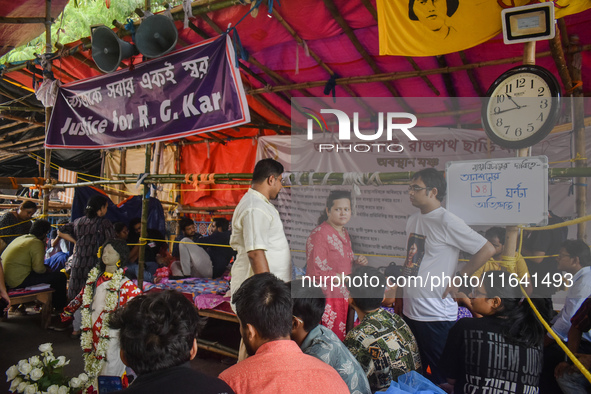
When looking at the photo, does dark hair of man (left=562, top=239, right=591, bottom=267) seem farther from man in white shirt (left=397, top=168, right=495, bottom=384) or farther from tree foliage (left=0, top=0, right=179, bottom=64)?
tree foliage (left=0, top=0, right=179, bottom=64)

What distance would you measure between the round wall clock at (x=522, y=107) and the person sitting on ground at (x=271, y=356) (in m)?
1.14

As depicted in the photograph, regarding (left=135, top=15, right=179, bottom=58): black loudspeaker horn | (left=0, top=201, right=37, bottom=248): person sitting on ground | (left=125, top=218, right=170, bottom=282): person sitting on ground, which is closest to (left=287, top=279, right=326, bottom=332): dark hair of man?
(left=135, top=15, right=179, bottom=58): black loudspeaker horn

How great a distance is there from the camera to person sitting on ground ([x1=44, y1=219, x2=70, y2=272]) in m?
6.02

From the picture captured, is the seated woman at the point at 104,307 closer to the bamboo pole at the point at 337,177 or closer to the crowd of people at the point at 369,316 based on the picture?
the bamboo pole at the point at 337,177

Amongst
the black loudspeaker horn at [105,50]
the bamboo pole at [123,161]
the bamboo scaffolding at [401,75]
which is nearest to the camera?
the bamboo scaffolding at [401,75]

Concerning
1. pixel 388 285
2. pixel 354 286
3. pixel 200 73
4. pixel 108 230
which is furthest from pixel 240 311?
pixel 108 230

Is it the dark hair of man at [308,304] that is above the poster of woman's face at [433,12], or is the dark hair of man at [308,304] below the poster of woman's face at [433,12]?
below

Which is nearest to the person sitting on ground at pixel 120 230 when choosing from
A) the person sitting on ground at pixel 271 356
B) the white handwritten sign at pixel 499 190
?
the person sitting on ground at pixel 271 356

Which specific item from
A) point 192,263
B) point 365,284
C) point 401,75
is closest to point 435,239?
point 365,284

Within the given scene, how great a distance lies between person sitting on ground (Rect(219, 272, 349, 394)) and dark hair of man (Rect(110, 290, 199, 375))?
0.19m

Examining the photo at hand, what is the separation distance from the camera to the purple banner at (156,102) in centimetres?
269

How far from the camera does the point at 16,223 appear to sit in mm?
5199

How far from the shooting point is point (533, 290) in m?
1.59

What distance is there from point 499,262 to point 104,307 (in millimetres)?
2660
